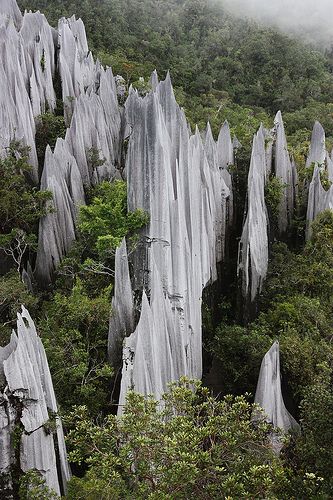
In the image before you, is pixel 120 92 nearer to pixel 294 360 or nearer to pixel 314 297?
pixel 314 297

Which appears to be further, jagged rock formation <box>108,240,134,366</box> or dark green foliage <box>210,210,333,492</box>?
jagged rock formation <box>108,240,134,366</box>

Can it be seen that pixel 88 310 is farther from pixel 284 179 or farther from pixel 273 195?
pixel 284 179

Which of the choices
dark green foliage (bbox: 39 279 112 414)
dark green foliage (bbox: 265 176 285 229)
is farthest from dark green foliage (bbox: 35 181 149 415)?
dark green foliage (bbox: 265 176 285 229)

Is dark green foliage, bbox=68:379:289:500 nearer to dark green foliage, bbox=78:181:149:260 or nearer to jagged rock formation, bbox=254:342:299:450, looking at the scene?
jagged rock formation, bbox=254:342:299:450

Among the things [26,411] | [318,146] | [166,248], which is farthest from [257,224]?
[26,411]

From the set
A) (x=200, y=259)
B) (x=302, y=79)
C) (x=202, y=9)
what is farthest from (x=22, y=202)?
(x=202, y=9)

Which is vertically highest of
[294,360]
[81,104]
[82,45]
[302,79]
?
[302,79]

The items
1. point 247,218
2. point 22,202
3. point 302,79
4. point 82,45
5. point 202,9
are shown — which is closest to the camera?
point 22,202
